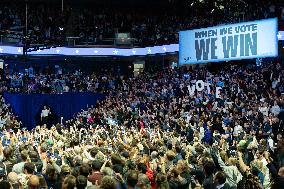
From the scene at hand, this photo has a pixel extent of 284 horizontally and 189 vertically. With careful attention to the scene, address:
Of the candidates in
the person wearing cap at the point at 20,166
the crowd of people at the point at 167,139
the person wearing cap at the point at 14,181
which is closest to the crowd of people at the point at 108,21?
the crowd of people at the point at 167,139

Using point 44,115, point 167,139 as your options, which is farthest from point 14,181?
point 44,115

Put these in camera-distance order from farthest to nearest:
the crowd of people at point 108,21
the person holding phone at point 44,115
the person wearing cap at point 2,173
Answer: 1. the crowd of people at point 108,21
2. the person holding phone at point 44,115
3. the person wearing cap at point 2,173

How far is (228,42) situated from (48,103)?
1224cm

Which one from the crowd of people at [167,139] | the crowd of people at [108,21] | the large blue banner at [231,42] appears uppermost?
the crowd of people at [108,21]

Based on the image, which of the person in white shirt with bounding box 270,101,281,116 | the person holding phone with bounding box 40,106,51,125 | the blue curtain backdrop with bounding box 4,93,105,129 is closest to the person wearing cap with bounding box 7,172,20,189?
the person in white shirt with bounding box 270,101,281,116

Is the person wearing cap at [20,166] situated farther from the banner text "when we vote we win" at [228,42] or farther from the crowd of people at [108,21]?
the crowd of people at [108,21]

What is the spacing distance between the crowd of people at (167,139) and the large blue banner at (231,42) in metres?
1.10

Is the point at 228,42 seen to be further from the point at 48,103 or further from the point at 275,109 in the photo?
the point at 48,103

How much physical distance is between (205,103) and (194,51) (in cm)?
411

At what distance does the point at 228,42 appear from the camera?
25156 millimetres

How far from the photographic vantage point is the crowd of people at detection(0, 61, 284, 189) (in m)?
7.37

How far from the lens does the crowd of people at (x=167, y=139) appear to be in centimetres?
737

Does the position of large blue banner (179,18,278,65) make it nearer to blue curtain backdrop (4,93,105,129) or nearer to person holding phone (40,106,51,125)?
blue curtain backdrop (4,93,105,129)

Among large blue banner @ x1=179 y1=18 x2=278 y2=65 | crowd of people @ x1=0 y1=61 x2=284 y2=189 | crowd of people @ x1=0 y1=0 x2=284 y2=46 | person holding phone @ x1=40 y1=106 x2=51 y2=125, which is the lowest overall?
person holding phone @ x1=40 y1=106 x2=51 y2=125
